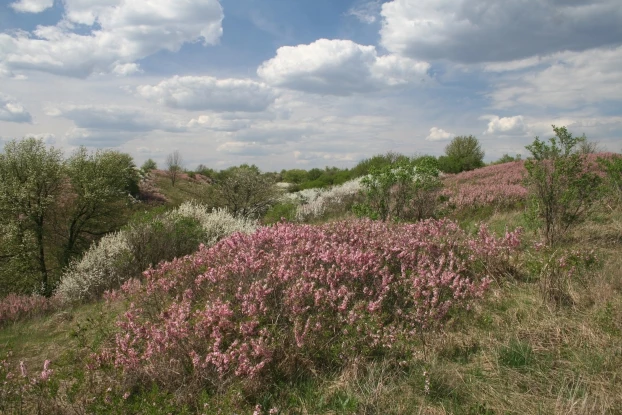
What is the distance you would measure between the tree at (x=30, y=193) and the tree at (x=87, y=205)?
77 centimetres

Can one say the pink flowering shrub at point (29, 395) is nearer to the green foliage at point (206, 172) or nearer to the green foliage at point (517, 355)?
→ the green foliage at point (517, 355)

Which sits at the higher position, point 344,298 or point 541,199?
point 541,199

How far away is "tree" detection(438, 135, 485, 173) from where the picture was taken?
2833 centimetres

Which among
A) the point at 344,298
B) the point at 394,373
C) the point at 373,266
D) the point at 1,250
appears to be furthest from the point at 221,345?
the point at 1,250

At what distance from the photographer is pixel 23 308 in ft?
37.7

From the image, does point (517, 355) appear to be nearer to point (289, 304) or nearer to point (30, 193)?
point (289, 304)

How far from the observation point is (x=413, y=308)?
4.64 m

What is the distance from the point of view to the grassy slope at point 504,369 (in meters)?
3.23

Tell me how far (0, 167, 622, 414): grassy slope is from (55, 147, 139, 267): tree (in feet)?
64.6

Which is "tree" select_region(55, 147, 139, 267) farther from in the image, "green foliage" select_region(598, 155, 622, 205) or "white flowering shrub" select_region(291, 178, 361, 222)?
"green foliage" select_region(598, 155, 622, 205)

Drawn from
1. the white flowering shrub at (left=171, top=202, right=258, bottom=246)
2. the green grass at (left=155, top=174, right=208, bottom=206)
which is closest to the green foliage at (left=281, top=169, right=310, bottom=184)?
the green grass at (left=155, top=174, right=208, bottom=206)

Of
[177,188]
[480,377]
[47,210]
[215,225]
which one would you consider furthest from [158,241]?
[177,188]

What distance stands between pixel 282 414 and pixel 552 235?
6.16m

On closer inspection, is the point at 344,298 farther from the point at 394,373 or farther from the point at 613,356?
the point at 613,356
